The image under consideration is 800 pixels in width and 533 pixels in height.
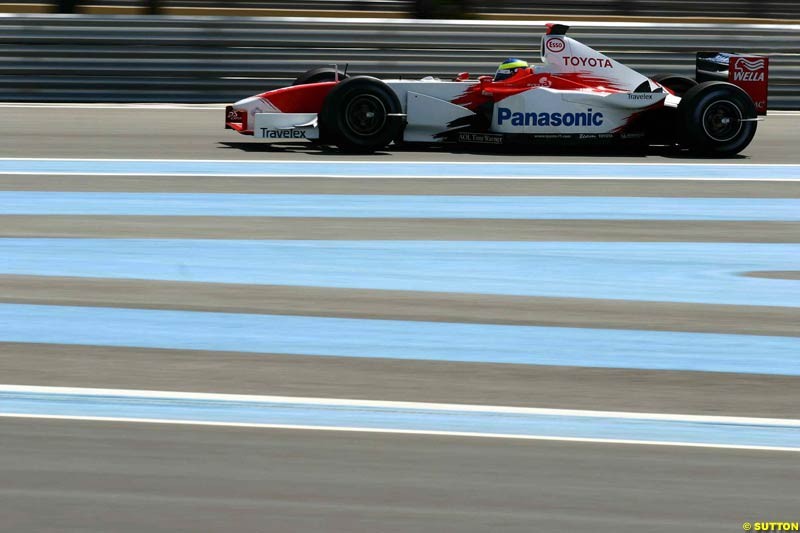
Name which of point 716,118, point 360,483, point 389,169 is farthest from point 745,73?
point 360,483

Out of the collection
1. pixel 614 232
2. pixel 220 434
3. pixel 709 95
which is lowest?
pixel 220 434

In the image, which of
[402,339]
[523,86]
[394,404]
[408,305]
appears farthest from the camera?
[523,86]

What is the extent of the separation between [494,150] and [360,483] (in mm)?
7194

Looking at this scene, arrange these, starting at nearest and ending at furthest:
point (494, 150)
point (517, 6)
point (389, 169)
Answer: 1. point (389, 169)
2. point (494, 150)
3. point (517, 6)

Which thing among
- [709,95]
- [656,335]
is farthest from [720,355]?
[709,95]

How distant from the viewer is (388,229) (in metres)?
7.09

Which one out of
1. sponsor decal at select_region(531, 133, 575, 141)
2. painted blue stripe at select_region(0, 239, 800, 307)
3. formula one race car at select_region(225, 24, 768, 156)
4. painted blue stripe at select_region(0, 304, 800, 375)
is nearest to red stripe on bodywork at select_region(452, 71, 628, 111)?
formula one race car at select_region(225, 24, 768, 156)

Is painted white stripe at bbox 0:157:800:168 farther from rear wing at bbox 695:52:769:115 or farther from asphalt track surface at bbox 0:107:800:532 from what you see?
asphalt track surface at bbox 0:107:800:532

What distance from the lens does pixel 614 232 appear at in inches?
281

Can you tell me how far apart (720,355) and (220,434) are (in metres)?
2.21

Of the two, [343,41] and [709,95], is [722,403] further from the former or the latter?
[343,41]

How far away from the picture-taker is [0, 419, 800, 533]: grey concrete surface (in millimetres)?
3166

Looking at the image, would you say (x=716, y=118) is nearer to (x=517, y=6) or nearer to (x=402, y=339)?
(x=402, y=339)

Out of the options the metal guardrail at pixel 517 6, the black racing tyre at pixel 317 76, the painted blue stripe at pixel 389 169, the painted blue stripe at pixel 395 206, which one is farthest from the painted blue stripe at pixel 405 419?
the metal guardrail at pixel 517 6
